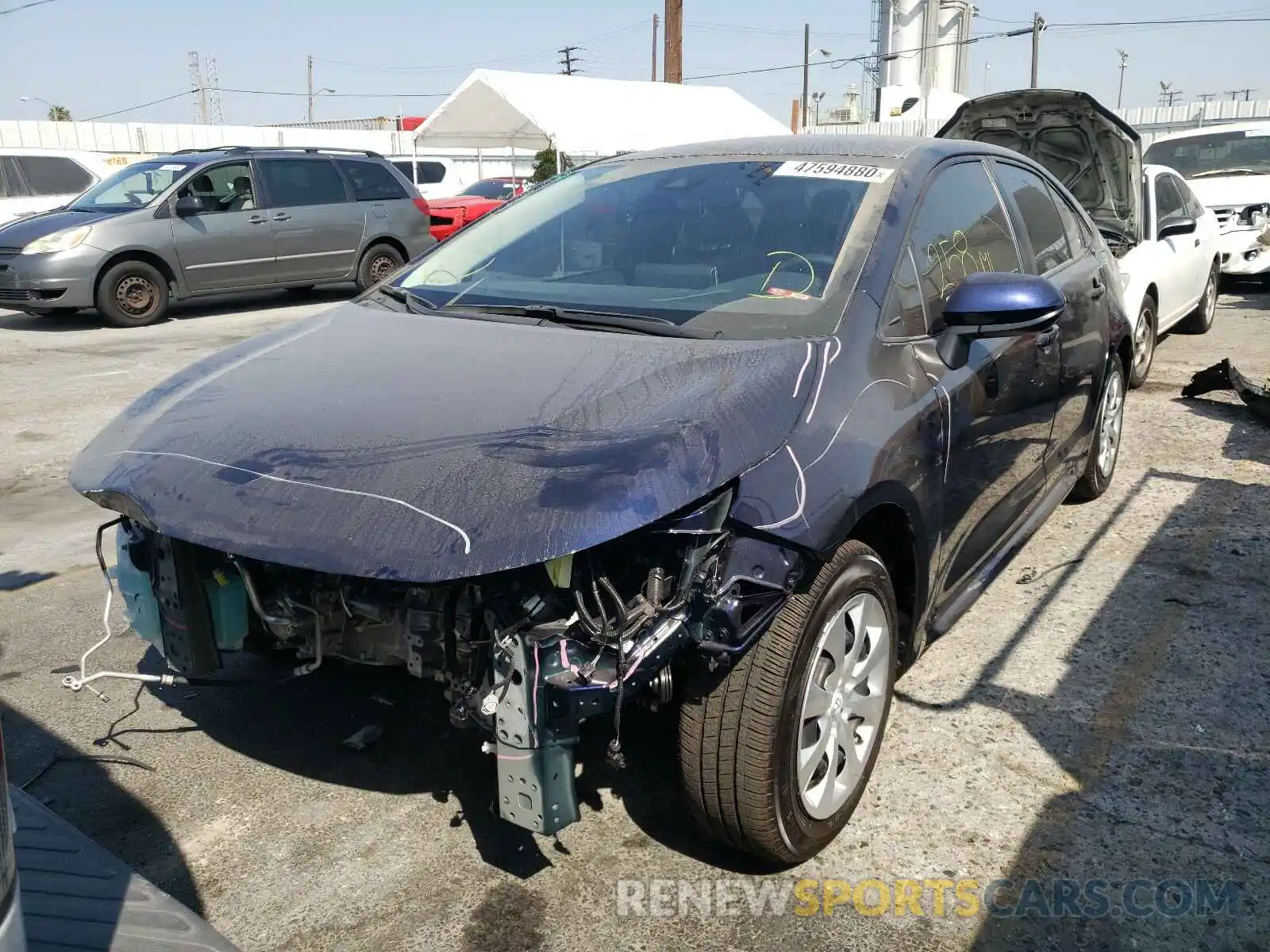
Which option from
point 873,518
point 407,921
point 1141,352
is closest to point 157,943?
point 407,921

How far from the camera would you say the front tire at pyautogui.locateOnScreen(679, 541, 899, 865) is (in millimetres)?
2273

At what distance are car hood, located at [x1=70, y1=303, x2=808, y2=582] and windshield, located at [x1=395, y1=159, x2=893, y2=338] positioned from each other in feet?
0.73

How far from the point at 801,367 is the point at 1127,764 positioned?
151cm

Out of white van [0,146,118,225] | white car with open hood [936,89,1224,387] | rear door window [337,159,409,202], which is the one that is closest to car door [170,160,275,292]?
rear door window [337,159,409,202]

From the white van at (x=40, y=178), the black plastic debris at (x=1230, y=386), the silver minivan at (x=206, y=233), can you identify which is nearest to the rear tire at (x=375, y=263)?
the silver minivan at (x=206, y=233)

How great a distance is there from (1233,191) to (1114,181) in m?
5.18

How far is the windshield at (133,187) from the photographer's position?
11.3m

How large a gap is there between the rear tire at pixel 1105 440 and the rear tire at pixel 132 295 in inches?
383

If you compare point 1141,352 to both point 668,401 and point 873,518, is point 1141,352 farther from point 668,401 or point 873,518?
point 668,401

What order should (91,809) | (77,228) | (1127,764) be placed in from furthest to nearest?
1. (77,228)
2. (1127,764)
3. (91,809)

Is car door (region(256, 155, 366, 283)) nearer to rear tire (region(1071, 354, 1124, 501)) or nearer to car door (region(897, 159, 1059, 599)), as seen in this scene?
rear tire (region(1071, 354, 1124, 501))

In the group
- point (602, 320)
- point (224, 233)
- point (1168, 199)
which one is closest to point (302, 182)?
point (224, 233)

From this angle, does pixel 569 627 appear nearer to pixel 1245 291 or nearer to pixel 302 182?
pixel 302 182

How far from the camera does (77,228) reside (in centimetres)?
1068
